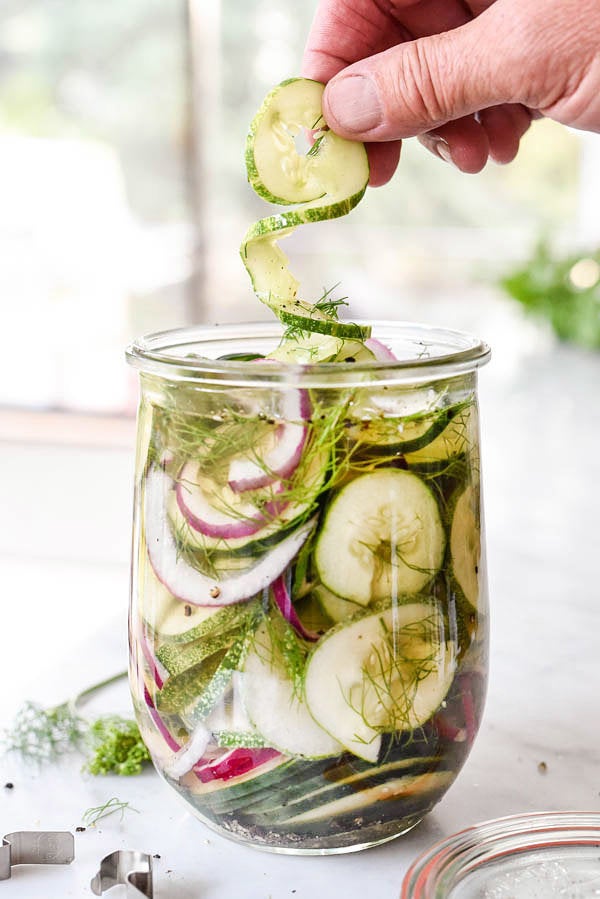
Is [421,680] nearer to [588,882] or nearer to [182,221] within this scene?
[588,882]

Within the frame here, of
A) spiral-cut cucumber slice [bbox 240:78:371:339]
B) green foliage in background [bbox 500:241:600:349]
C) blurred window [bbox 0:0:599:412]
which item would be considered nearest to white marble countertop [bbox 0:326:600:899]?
spiral-cut cucumber slice [bbox 240:78:371:339]

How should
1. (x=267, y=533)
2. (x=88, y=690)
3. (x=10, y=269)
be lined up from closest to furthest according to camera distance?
1. (x=267, y=533)
2. (x=88, y=690)
3. (x=10, y=269)

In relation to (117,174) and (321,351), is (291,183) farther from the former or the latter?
(117,174)

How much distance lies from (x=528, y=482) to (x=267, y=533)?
3.62 ft

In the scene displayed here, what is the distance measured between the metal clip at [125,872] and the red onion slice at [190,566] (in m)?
0.17

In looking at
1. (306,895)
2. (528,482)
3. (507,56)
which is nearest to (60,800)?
(306,895)

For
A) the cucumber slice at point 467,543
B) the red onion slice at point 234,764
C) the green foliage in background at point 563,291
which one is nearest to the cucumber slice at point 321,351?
the cucumber slice at point 467,543

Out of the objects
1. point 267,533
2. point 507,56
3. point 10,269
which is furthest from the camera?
point 10,269

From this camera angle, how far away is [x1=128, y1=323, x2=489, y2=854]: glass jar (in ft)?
1.95

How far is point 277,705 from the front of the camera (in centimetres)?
61

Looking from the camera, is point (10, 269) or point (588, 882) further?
point (10, 269)

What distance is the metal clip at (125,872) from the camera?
0.64 m

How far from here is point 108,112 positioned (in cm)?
495

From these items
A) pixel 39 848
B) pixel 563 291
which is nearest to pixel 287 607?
pixel 39 848
